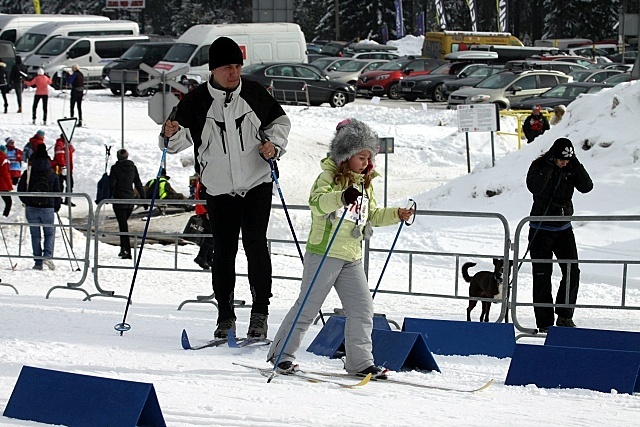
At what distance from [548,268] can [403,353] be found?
3.35m

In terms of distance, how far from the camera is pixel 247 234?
7.38 metres

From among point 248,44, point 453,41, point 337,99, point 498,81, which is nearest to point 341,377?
point 337,99

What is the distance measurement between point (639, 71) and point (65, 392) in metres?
17.3

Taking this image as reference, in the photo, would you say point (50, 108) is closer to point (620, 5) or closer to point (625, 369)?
point (625, 369)

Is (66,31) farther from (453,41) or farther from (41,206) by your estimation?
(41,206)

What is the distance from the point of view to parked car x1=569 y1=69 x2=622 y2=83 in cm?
3628

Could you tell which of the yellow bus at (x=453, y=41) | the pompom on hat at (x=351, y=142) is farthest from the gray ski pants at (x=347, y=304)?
the yellow bus at (x=453, y=41)

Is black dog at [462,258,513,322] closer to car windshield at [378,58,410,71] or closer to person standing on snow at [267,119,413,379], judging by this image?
person standing on snow at [267,119,413,379]

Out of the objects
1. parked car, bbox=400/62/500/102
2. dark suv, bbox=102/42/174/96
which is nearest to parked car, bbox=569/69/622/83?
parked car, bbox=400/62/500/102

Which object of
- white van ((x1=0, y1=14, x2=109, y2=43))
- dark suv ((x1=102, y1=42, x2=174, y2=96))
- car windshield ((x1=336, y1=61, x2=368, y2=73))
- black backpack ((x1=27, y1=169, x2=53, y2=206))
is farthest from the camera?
white van ((x1=0, y1=14, x2=109, y2=43))

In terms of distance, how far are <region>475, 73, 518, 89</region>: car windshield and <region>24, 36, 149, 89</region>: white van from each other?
1320 cm

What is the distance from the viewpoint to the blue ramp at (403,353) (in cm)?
716

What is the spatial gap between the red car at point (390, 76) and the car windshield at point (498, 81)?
602 cm

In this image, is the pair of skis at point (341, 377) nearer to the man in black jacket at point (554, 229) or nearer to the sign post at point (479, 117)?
the man in black jacket at point (554, 229)
